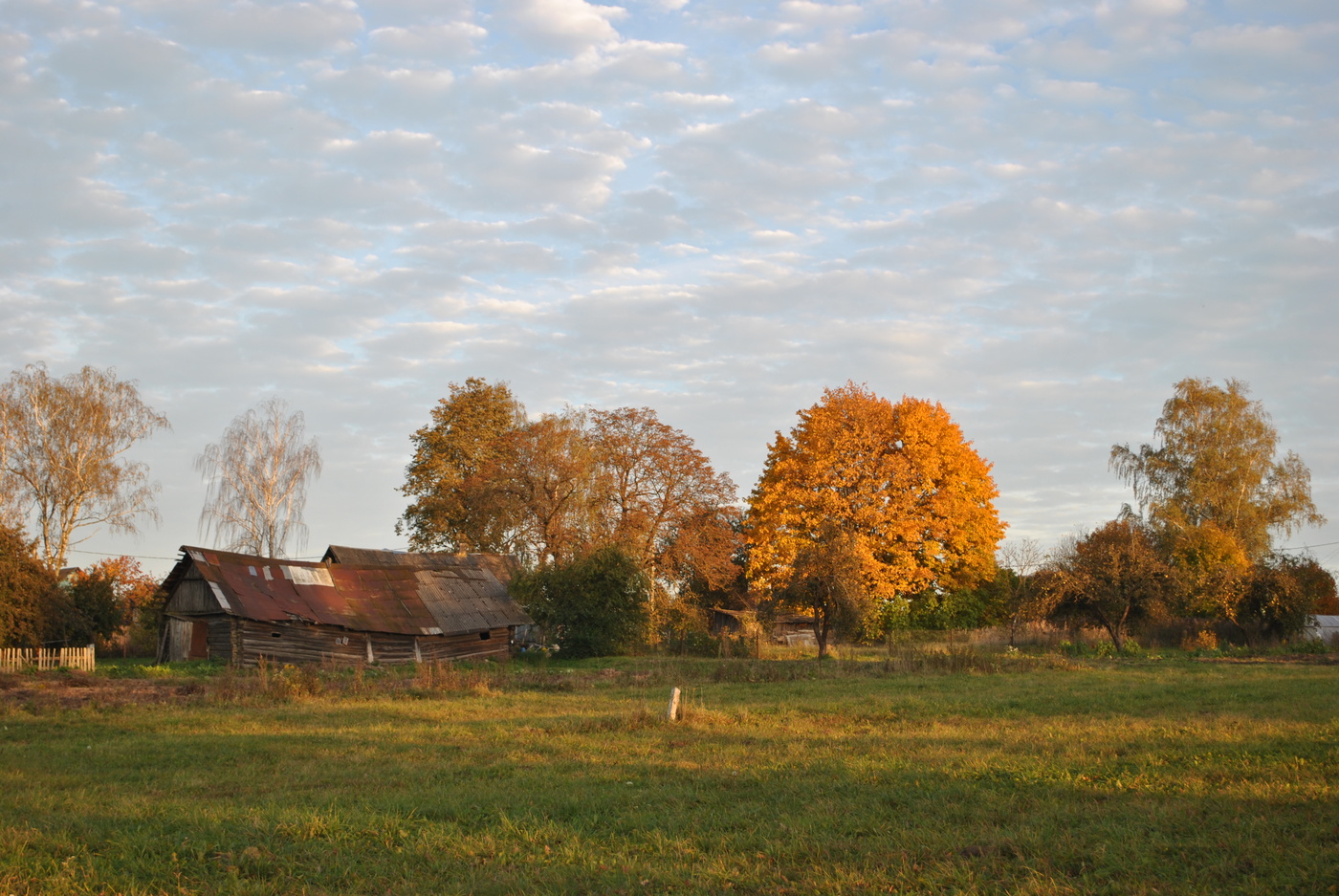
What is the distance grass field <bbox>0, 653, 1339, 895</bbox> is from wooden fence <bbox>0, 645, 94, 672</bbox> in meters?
10.6

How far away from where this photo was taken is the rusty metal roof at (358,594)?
1287 inches

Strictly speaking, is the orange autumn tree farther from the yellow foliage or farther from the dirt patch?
the dirt patch

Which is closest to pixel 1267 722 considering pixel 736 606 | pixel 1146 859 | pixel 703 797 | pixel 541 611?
pixel 1146 859

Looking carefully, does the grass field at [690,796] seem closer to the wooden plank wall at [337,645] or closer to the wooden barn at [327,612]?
the wooden plank wall at [337,645]

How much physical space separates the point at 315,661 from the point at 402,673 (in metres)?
6.22

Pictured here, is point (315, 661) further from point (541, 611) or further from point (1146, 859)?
point (1146, 859)

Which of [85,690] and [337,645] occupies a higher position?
[85,690]

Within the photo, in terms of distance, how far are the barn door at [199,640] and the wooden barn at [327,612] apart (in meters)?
0.04

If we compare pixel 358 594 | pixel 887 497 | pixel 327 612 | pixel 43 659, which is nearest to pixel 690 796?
pixel 43 659

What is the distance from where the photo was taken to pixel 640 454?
46000 mm

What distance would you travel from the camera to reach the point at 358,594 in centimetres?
3656

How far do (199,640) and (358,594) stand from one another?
6075 millimetres

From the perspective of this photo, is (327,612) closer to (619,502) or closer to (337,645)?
(337,645)

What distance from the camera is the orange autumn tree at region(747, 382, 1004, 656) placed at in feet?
140
